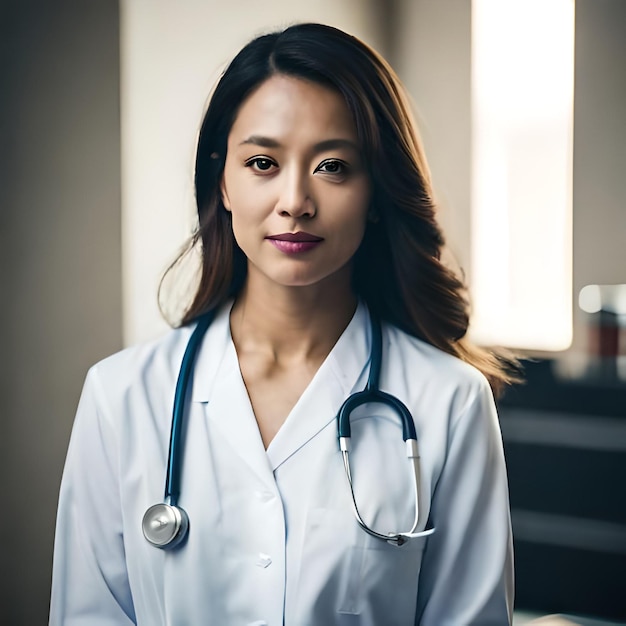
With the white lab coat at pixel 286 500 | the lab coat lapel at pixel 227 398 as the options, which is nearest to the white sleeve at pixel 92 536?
the white lab coat at pixel 286 500

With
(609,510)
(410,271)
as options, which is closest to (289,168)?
(410,271)

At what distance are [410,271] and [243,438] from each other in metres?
0.27

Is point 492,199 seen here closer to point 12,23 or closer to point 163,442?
point 163,442

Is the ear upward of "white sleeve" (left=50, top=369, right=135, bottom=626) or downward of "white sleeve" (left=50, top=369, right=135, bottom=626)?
upward

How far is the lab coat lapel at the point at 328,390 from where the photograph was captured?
35.4 inches

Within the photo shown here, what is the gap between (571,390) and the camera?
3.24 ft

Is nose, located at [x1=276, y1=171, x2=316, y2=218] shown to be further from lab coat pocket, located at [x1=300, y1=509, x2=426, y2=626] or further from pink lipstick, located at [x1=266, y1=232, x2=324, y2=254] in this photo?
lab coat pocket, located at [x1=300, y1=509, x2=426, y2=626]

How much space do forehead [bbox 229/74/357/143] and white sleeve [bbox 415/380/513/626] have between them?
34cm

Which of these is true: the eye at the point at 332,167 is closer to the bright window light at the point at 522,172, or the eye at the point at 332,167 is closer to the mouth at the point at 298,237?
the mouth at the point at 298,237

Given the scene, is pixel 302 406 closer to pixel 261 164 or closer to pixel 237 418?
pixel 237 418

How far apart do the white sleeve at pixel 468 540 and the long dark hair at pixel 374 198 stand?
101mm

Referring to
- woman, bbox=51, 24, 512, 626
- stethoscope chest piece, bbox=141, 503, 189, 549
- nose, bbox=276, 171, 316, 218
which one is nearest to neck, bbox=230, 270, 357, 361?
woman, bbox=51, 24, 512, 626

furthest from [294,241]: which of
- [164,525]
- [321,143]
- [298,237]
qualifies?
[164,525]

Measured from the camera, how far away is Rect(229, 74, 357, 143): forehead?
87cm
